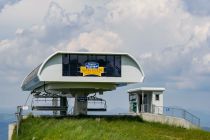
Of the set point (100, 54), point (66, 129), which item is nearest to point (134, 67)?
point (100, 54)

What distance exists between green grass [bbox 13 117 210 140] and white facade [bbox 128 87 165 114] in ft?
19.3

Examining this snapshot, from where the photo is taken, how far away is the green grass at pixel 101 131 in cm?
3650

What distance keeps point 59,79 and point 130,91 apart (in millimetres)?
13941

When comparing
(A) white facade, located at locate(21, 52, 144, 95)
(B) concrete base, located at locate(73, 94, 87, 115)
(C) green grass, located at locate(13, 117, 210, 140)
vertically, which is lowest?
(C) green grass, located at locate(13, 117, 210, 140)

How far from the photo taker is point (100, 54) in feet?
175

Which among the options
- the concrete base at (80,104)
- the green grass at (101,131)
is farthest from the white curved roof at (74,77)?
the concrete base at (80,104)

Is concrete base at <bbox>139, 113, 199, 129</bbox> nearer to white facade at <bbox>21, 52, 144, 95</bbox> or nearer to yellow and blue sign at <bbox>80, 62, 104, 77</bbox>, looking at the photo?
white facade at <bbox>21, 52, 144, 95</bbox>

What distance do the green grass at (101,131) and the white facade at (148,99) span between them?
5885 mm

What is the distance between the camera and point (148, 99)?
2366 inches

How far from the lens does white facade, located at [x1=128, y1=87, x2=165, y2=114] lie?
58459 mm

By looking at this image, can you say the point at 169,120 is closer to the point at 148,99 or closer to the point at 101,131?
the point at 148,99

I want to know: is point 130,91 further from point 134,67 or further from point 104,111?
point 134,67

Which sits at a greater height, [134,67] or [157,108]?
[134,67]

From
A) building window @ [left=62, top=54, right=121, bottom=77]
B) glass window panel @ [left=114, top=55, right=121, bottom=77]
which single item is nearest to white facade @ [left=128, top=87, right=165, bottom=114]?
glass window panel @ [left=114, top=55, right=121, bottom=77]
